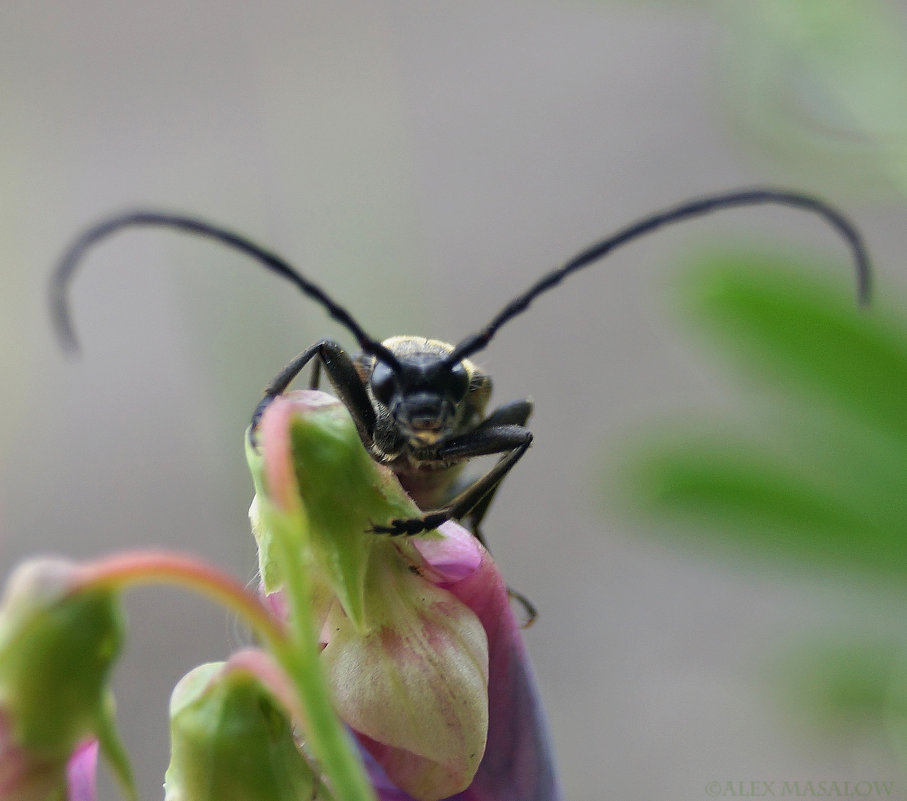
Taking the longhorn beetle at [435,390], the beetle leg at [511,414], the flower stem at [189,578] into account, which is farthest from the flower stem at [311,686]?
the beetle leg at [511,414]

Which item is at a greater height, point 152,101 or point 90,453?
point 152,101

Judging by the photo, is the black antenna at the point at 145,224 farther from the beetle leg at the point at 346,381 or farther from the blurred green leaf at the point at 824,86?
the blurred green leaf at the point at 824,86

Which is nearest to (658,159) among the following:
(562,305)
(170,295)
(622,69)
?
(622,69)

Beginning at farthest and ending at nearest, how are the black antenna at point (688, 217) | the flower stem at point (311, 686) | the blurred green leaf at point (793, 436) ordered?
the blurred green leaf at point (793, 436) < the black antenna at point (688, 217) < the flower stem at point (311, 686)

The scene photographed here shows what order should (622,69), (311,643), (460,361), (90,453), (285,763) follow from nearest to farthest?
(311,643) → (285,763) → (460,361) → (90,453) → (622,69)

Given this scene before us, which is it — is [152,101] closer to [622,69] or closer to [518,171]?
[518,171]

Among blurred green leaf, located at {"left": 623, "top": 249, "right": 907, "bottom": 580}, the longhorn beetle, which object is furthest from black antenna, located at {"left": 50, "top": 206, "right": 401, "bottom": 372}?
blurred green leaf, located at {"left": 623, "top": 249, "right": 907, "bottom": 580}
